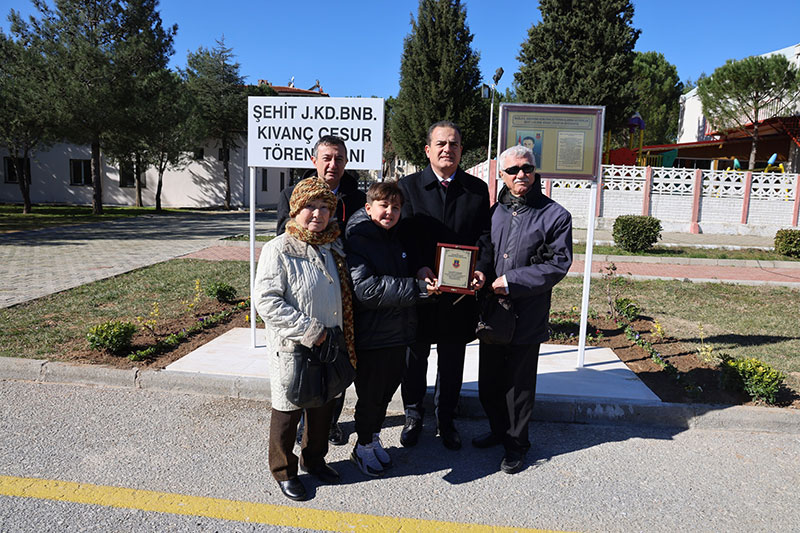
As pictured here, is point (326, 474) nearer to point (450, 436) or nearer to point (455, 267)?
point (450, 436)

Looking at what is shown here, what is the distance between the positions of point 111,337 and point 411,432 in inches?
118

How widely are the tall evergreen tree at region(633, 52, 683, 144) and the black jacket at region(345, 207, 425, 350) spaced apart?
54430 mm

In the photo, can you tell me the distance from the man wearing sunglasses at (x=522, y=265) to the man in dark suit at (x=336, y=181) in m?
0.94

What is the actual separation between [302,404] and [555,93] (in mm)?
24955

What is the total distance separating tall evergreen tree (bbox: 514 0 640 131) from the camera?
80.9 feet

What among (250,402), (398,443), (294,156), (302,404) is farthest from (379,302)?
(294,156)

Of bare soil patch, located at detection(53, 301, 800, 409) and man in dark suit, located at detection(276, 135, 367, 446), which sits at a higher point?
man in dark suit, located at detection(276, 135, 367, 446)

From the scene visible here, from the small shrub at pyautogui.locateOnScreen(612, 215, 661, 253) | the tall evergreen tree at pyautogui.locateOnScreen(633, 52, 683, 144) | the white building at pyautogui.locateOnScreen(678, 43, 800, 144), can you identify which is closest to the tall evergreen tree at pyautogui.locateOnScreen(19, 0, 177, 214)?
the small shrub at pyautogui.locateOnScreen(612, 215, 661, 253)

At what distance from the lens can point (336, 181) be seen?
3816mm

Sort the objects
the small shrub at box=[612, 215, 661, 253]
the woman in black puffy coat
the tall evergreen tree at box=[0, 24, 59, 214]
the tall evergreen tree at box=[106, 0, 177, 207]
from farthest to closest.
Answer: the tall evergreen tree at box=[106, 0, 177, 207]
the tall evergreen tree at box=[0, 24, 59, 214]
the small shrub at box=[612, 215, 661, 253]
the woman in black puffy coat

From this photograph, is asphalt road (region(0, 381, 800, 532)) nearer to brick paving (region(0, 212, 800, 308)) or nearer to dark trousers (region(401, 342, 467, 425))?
dark trousers (region(401, 342, 467, 425))

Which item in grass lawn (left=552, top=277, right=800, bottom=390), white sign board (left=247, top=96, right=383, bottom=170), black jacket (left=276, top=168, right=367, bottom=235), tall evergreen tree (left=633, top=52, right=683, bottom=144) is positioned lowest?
grass lawn (left=552, top=277, right=800, bottom=390)

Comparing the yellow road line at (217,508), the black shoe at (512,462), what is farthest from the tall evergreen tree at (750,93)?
the yellow road line at (217,508)

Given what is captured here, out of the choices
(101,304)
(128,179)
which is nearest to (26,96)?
(128,179)
